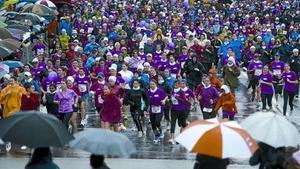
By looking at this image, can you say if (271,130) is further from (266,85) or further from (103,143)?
(266,85)

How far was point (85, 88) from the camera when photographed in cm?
2073

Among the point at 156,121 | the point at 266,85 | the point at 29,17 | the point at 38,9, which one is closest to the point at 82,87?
the point at 156,121

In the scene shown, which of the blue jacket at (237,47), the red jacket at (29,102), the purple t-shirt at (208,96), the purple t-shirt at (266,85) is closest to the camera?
the red jacket at (29,102)

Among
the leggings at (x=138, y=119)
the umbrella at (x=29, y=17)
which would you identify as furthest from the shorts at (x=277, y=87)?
the umbrella at (x=29, y=17)

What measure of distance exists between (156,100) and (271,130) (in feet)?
27.9

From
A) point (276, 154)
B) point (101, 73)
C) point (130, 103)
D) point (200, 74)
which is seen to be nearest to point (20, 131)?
point (276, 154)

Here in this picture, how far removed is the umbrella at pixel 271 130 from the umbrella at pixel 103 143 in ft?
5.56

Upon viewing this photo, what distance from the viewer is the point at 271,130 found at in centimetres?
1005

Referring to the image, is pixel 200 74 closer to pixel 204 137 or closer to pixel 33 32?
pixel 33 32

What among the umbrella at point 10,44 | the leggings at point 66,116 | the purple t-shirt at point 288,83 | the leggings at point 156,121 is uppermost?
the umbrella at point 10,44

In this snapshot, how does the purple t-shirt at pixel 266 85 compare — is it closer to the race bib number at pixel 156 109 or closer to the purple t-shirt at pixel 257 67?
the purple t-shirt at pixel 257 67

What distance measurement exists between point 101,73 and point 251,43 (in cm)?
974

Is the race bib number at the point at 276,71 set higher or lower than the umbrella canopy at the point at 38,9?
lower

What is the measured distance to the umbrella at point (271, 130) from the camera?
393 inches
